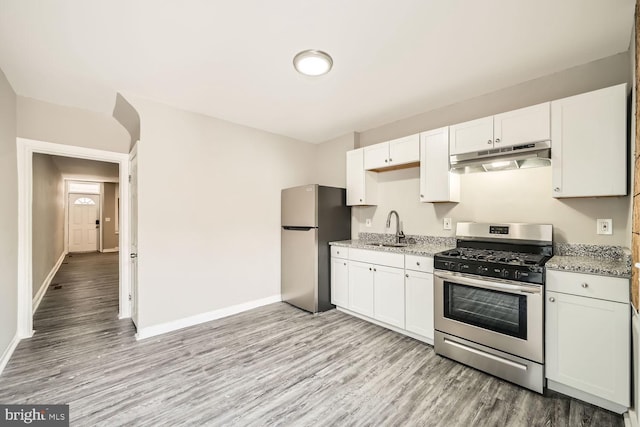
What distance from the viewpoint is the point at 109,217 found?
30.2ft

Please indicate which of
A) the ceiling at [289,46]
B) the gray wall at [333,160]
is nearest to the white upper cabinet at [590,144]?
the ceiling at [289,46]

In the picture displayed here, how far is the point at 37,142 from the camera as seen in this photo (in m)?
2.81

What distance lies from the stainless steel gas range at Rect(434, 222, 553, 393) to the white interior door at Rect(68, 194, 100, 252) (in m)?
10.8

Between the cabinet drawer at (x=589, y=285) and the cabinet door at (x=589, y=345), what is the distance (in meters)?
0.03

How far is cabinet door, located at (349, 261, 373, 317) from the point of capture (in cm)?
317

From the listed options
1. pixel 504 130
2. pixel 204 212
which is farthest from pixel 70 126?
pixel 504 130

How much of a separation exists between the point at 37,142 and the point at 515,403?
4.83m

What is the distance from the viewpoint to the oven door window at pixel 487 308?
2.03 m

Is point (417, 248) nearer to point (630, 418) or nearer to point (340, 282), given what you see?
point (340, 282)

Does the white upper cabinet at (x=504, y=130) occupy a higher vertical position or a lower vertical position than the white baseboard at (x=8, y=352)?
higher

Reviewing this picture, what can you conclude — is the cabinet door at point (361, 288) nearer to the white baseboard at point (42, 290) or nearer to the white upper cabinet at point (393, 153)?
the white upper cabinet at point (393, 153)

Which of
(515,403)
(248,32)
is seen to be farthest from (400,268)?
(248,32)

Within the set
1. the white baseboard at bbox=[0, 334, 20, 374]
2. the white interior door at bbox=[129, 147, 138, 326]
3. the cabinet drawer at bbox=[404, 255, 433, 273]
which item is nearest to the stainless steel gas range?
the cabinet drawer at bbox=[404, 255, 433, 273]

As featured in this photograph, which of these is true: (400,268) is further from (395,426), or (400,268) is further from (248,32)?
(248,32)
